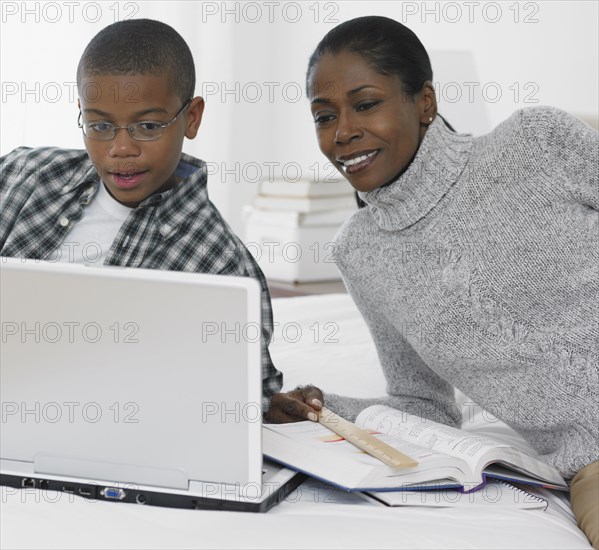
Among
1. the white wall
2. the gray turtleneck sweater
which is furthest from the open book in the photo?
the white wall

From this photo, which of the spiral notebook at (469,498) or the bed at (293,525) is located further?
the spiral notebook at (469,498)

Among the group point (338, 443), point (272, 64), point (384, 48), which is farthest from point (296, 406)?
point (272, 64)

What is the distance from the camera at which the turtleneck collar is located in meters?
1.20

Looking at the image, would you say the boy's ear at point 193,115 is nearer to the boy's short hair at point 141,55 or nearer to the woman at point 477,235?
the boy's short hair at point 141,55

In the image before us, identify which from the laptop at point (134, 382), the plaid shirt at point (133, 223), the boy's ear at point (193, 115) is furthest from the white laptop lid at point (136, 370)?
the boy's ear at point (193, 115)

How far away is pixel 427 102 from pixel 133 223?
438 mm

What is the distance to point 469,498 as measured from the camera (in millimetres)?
956

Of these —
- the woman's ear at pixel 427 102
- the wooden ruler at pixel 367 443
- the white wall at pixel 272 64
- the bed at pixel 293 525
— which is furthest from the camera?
the white wall at pixel 272 64

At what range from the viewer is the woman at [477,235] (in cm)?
113

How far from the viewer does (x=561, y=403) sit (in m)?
1.12

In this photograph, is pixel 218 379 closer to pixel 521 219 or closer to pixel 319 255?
pixel 521 219

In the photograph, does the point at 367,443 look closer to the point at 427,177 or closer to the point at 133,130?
the point at 427,177

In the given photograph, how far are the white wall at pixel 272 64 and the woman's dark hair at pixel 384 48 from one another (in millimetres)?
799

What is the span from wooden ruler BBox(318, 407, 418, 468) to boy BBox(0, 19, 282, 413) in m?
0.18
